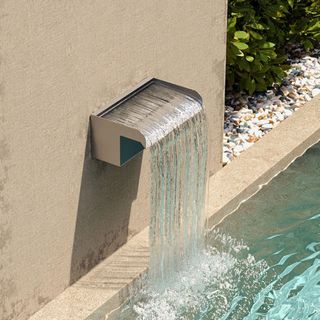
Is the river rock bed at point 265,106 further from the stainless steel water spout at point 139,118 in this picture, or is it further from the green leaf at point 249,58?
the stainless steel water spout at point 139,118

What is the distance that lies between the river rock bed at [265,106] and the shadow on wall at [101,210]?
67.4 inches

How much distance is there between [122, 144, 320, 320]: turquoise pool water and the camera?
7.00 metres

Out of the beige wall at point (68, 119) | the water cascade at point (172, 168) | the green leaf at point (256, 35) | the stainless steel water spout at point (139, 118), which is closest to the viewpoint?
the beige wall at point (68, 119)

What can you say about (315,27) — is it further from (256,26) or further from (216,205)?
(216,205)

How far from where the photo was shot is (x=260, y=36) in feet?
30.4

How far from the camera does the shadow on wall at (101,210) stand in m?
6.79

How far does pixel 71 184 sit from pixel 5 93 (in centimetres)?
110

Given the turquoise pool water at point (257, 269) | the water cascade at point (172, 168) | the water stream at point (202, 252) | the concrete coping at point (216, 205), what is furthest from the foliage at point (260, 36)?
the water cascade at point (172, 168)

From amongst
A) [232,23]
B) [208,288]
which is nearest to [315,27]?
[232,23]

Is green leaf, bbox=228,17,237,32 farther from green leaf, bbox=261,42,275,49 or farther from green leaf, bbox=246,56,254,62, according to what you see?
green leaf, bbox=261,42,275,49

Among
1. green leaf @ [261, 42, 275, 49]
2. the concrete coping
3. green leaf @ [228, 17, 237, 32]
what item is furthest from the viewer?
green leaf @ [261, 42, 275, 49]

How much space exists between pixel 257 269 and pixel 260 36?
2838 millimetres

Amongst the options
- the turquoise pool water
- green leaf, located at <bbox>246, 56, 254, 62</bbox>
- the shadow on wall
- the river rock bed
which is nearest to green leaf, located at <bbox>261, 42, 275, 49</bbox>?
green leaf, located at <bbox>246, 56, 254, 62</bbox>

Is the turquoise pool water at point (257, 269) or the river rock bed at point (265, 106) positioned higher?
the river rock bed at point (265, 106)
